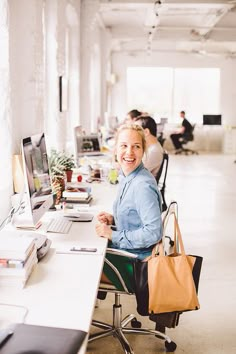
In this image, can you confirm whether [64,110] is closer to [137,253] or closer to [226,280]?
[226,280]

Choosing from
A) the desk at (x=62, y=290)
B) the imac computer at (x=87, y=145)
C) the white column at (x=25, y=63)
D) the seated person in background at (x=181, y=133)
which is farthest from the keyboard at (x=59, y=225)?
the seated person in background at (x=181, y=133)

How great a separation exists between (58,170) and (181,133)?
448 inches

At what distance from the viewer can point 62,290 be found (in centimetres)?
200

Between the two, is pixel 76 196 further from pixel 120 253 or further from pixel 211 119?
pixel 211 119

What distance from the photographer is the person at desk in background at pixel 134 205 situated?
8.86 ft

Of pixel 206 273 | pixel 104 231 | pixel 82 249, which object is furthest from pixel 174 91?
pixel 82 249

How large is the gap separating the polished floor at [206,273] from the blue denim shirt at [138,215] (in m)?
0.75

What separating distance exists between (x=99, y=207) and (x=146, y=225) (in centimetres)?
101

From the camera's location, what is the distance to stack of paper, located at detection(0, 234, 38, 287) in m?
2.03

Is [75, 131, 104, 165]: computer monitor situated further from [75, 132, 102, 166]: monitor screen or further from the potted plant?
the potted plant

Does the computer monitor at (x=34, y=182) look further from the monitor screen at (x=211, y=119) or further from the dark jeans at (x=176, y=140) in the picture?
the monitor screen at (x=211, y=119)

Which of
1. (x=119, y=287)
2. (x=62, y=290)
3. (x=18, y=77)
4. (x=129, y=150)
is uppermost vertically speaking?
(x=18, y=77)

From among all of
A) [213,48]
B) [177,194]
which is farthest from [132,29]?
[177,194]

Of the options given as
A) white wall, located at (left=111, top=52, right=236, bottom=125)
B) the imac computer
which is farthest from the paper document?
white wall, located at (left=111, top=52, right=236, bottom=125)
